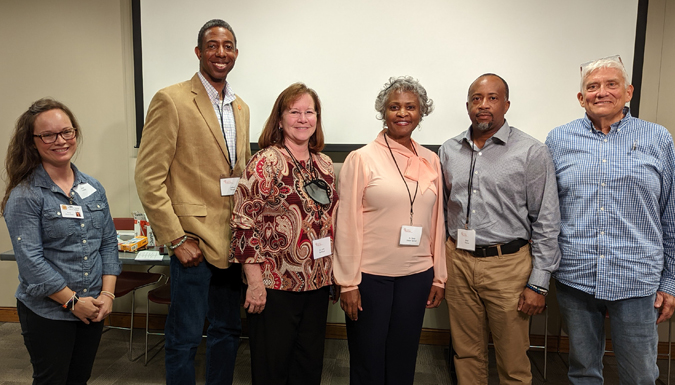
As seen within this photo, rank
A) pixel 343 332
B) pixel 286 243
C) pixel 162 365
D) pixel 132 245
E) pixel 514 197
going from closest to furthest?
pixel 286 243
pixel 514 197
pixel 132 245
pixel 162 365
pixel 343 332

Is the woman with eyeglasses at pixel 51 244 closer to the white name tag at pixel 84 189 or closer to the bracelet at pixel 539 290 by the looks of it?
the white name tag at pixel 84 189

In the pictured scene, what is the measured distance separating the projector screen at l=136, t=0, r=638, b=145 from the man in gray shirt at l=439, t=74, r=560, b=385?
38.6 inches

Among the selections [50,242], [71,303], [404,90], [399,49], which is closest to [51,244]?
[50,242]

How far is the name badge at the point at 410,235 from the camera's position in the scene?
67.8 inches

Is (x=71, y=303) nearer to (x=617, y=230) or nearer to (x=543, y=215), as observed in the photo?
(x=543, y=215)

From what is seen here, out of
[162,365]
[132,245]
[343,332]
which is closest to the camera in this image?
[132,245]

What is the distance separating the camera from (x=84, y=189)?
5.25 ft

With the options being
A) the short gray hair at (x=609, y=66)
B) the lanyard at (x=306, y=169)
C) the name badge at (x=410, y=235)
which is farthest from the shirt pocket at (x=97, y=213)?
the short gray hair at (x=609, y=66)

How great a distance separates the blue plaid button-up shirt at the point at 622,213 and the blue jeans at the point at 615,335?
80 millimetres

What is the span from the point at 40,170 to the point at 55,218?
212 mm

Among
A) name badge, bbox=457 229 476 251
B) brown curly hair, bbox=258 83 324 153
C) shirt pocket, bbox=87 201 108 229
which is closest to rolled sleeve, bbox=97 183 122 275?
shirt pocket, bbox=87 201 108 229

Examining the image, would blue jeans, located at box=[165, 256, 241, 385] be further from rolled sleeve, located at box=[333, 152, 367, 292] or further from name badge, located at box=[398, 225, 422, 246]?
name badge, located at box=[398, 225, 422, 246]

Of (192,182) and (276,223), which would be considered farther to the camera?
(192,182)

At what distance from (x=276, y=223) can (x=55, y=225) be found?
0.87 m
